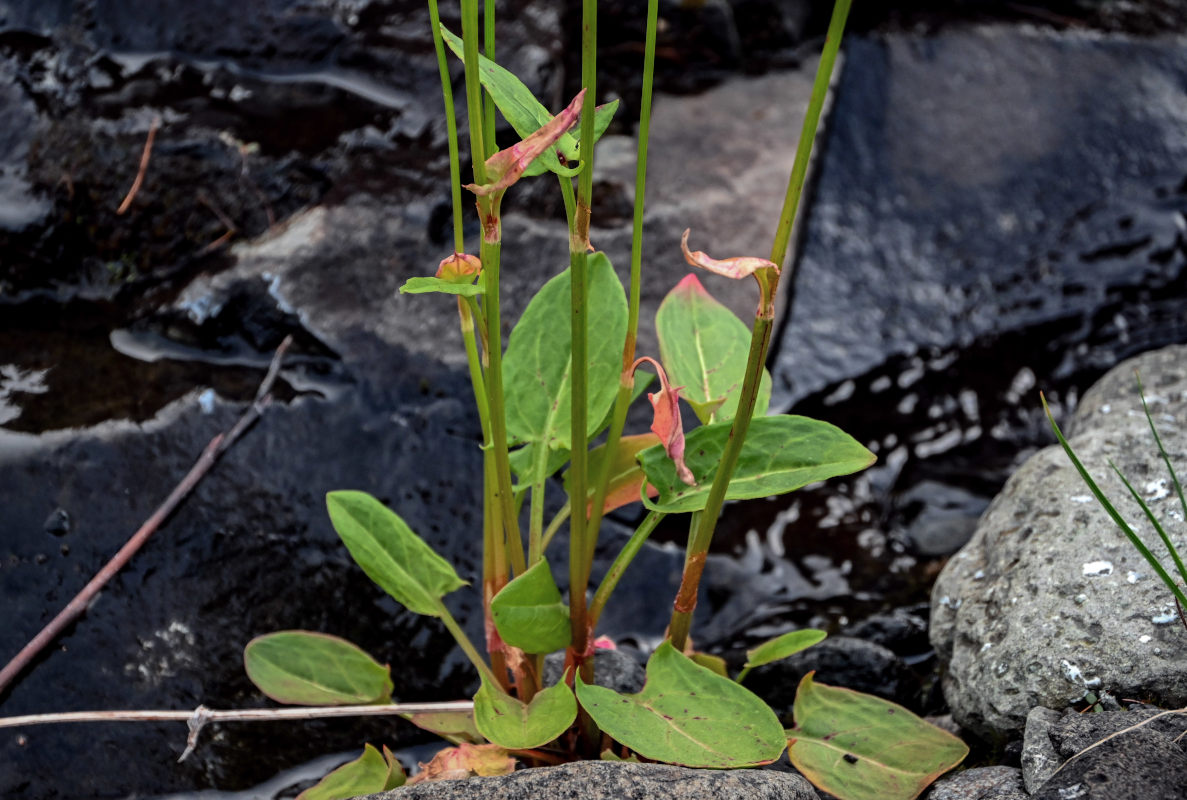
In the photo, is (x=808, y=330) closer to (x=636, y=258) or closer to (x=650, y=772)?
(x=636, y=258)

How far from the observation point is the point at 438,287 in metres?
1.09

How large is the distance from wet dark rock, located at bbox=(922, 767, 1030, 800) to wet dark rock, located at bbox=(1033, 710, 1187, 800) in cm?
7

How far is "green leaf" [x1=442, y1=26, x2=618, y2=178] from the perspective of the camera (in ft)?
3.70

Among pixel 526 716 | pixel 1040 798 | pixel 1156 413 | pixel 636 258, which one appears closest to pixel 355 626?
pixel 526 716

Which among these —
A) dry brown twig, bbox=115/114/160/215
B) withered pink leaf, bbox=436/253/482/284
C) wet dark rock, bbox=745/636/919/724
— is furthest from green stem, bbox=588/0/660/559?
dry brown twig, bbox=115/114/160/215

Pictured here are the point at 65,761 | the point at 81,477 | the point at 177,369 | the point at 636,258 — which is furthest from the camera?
the point at 177,369

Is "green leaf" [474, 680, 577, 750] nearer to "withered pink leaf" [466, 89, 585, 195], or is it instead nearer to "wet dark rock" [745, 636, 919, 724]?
"wet dark rock" [745, 636, 919, 724]

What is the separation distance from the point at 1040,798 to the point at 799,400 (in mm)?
1689

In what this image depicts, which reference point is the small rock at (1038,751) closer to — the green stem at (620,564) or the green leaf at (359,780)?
the green stem at (620,564)

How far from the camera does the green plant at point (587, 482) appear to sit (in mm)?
1148

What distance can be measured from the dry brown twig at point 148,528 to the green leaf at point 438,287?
1.12 m

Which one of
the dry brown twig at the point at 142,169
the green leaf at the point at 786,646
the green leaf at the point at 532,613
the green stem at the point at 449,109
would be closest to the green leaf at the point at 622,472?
the green leaf at the point at 532,613

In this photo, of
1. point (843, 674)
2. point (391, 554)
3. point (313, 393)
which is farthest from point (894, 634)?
point (313, 393)

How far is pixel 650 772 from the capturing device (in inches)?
49.8
